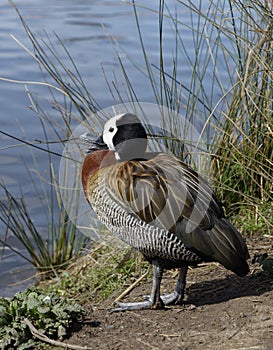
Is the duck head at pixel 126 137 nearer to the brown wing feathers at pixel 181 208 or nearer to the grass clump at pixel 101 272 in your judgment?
the brown wing feathers at pixel 181 208

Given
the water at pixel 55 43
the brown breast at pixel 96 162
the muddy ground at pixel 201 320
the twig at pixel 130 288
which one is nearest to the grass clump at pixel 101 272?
the twig at pixel 130 288

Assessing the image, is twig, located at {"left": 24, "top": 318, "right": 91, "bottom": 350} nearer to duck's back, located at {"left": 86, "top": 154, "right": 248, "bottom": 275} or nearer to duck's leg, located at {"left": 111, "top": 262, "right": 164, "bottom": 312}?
duck's leg, located at {"left": 111, "top": 262, "right": 164, "bottom": 312}

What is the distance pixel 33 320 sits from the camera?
422 cm

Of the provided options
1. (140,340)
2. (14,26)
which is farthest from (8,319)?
(14,26)

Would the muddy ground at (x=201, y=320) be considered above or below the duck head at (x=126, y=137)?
below

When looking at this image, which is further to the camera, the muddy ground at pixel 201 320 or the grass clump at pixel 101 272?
the grass clump at pixel 101 272

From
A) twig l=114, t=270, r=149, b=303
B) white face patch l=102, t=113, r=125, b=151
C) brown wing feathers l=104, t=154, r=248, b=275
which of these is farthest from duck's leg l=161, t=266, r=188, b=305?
white face patch l=102, t=113, r=125, b=151

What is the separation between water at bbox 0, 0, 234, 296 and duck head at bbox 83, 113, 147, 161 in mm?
1468

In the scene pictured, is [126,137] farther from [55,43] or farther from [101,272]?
[55,43]

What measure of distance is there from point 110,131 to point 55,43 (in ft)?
20.1

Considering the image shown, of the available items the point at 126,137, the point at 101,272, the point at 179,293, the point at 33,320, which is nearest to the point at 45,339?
the point at 33,320

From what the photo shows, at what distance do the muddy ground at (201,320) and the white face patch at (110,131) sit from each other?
1.00 meters

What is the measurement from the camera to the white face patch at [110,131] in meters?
4.76

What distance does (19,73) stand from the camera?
31.9 feet
